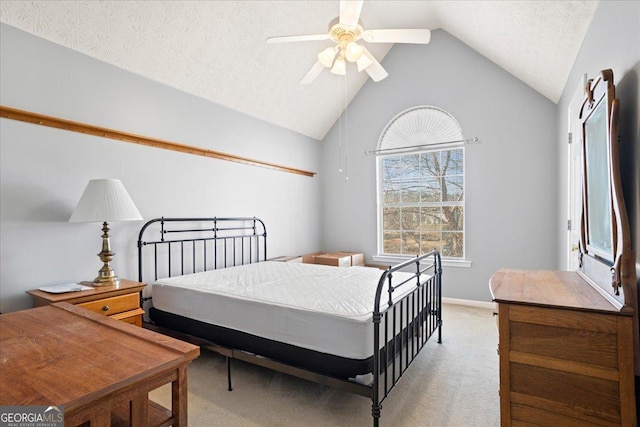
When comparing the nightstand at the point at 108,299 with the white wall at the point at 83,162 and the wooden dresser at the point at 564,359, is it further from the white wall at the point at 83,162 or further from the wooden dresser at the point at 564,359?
the wooden dresser at the point at 564,359

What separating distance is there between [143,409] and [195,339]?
1.49m

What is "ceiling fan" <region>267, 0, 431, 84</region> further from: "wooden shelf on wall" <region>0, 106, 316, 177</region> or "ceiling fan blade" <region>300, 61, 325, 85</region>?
"wooden shelf on wall" <region>0, 106, 316, 177</region>

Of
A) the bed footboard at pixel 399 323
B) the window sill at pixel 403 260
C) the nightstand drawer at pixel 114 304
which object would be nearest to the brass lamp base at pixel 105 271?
the nightstand drawer at pixel 114 304

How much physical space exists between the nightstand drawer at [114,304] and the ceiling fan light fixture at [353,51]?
2.42 meters

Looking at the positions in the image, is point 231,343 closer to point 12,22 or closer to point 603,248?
point 603,248

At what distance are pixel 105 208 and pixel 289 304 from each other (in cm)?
151

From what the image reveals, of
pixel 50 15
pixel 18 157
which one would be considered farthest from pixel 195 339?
pixel 50 15

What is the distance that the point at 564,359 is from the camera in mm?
1336

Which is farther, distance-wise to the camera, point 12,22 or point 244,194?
point 244,194

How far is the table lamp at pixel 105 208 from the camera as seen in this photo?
2283 mm

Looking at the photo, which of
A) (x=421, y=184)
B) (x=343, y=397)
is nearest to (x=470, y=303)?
(x=421, y=184)

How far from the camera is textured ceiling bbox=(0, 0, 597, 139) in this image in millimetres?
2348

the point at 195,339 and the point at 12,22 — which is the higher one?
the point at 12,22

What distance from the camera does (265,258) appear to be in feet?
14.1
